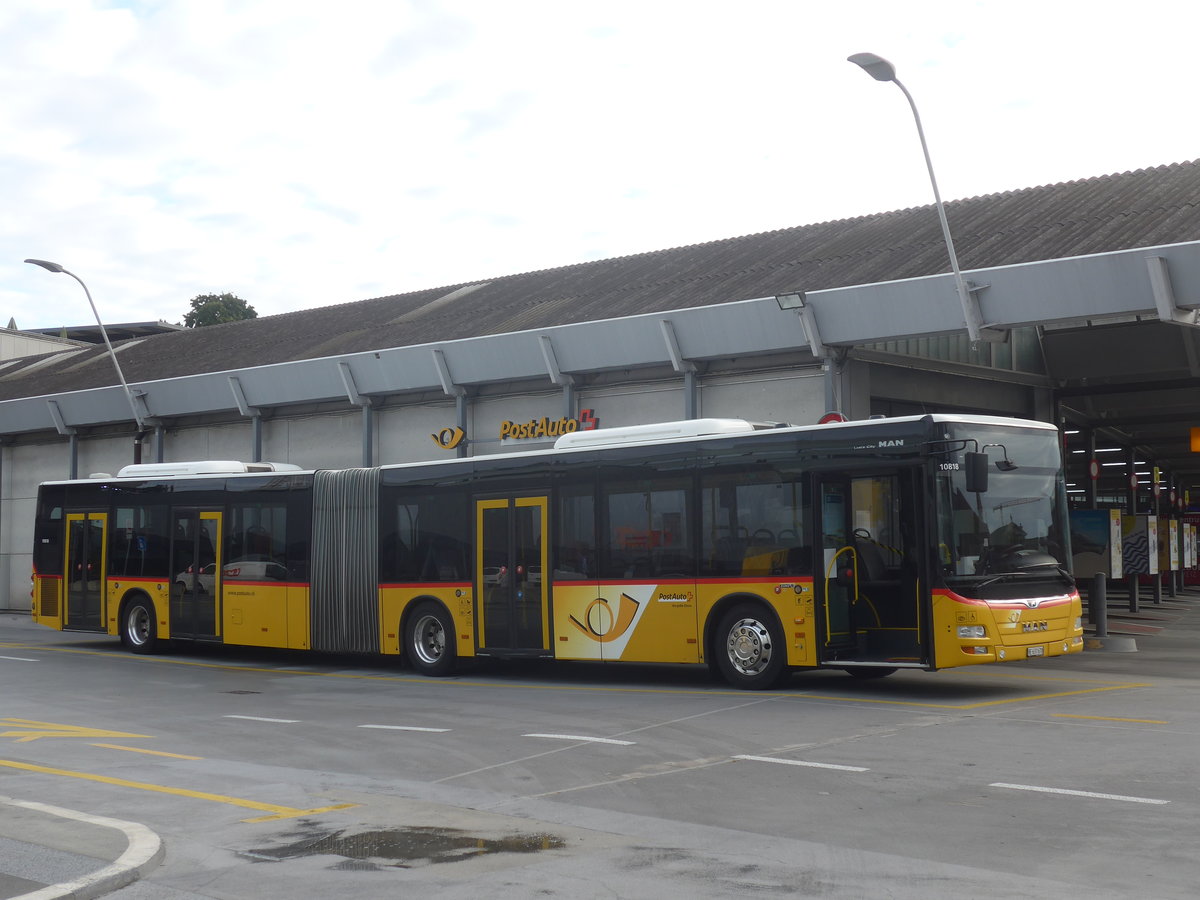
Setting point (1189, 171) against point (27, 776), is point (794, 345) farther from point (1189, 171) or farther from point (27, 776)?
point (27, 776)

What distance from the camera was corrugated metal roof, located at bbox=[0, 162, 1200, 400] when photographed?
21.4m

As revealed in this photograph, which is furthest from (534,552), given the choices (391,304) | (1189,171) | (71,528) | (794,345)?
(391,304)

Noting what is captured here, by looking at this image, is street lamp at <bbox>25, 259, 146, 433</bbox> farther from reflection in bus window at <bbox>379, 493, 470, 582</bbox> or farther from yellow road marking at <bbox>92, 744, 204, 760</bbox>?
yellow road marking at <bbox>92, 744, 204, 760</bbox>

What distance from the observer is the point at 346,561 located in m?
20.4

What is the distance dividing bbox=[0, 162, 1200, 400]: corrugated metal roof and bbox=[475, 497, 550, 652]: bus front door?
25.1ft

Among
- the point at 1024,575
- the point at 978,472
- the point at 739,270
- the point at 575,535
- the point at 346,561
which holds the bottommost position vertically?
the point at 1024,575

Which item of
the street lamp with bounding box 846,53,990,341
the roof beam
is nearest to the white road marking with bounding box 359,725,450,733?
the street lamp with bounding box 846,53,990,341

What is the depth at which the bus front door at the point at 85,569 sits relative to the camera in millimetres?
24312

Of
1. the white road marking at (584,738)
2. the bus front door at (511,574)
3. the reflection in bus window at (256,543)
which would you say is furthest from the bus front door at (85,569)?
the white road marking at (584,738)

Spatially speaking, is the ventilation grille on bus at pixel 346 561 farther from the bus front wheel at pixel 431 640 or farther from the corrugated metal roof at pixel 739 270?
the corrugated metal roof at pixel 739 270

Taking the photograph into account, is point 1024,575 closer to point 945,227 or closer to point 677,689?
point 677,689

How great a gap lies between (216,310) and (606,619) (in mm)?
80588

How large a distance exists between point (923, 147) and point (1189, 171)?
7061 mm

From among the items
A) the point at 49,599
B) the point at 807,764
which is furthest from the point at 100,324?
the point at 807,764
